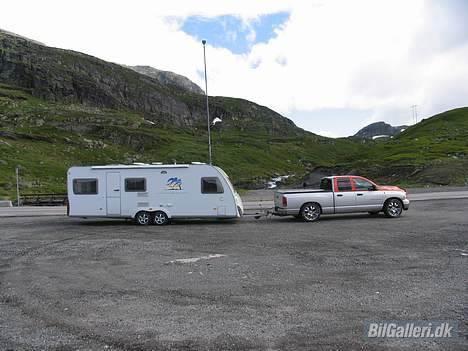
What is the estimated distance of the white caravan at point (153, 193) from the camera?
19.8 m

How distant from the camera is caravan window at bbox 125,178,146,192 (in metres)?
20.0

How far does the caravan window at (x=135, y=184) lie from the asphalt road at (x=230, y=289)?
4.13 m

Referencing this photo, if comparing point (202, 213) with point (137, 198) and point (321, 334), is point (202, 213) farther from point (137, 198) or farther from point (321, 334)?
point (321, 334)

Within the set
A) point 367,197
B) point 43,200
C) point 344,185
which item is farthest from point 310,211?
point 43,200

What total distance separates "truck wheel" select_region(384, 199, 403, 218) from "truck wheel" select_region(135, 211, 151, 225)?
10.5 metres

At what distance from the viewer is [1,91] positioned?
146 metres

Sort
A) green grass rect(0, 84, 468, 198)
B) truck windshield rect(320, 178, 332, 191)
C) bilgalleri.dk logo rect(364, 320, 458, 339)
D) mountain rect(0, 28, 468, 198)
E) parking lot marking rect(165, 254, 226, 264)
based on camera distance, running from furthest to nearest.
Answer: mountain rect(0, 28, 468, 198) < green grass rect(0, 84, 468, 198) < truck windshield rect(320, 178, 332, 191) < parking lot marking rect(165, 254, 226, 264) < bilgalleri.dk logo rect(364, 320, 458, 339)

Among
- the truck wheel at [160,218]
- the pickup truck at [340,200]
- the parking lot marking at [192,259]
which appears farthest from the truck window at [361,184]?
the parking lot marking at [192,259]

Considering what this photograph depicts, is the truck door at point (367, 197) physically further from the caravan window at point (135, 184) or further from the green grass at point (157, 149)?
the green grass at point (157, 149)

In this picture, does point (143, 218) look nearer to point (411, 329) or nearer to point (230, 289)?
point (230, 289)

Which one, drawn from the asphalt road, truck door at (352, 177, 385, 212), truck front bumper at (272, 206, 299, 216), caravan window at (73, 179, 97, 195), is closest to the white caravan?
caravan window at (73, 179, 97, 195)

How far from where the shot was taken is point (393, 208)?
790 inches

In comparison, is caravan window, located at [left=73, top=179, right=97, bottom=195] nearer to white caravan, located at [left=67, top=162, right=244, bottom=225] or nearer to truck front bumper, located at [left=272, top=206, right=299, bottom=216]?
white caravan, located at [left=67, top=162, right=244, bottom=225]

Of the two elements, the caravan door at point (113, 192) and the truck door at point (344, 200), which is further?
the caravan door at point (113, 192)
